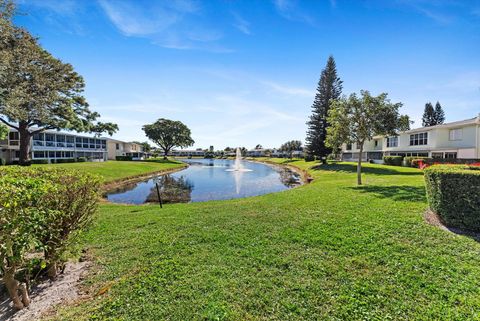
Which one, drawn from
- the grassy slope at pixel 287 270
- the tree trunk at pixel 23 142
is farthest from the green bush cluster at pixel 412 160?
the tree trunk at pixel 23 142

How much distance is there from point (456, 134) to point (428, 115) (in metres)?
54.6

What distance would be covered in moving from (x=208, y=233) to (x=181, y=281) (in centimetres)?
252

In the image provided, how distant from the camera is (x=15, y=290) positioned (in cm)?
394

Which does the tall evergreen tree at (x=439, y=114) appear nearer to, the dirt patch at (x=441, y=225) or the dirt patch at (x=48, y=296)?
the dirt patch at (x=441, y=225)

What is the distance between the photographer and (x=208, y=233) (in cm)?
704

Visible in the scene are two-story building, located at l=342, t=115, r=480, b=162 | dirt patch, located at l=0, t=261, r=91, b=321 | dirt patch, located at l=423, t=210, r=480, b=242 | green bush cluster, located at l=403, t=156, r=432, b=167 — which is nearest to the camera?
dirt patch, located at l=0, t=261, r=91, b=321

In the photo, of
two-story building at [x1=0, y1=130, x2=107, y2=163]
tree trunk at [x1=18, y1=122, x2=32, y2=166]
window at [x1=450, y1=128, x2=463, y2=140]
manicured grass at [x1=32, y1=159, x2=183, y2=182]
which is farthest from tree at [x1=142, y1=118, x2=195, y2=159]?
window at [x1=450, y1=128, x2=463, y2=140]

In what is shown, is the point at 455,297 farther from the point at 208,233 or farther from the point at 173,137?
the point at 173,137

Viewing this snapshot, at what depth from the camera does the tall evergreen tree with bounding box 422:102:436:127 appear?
71188 millimetres

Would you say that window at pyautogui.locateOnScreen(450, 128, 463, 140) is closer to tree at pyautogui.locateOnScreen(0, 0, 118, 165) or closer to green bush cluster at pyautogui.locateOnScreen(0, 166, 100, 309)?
green bush cluster at pyautogui.locateOnScreen(0, 166, 100, 309)

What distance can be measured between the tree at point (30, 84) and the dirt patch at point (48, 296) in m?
17.5

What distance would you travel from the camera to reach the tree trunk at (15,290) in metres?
3.70

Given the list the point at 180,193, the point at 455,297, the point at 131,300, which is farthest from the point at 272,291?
the point at 180,193

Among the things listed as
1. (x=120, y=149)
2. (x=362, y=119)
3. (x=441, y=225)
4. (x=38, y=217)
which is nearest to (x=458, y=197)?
(x=441, y=225)
